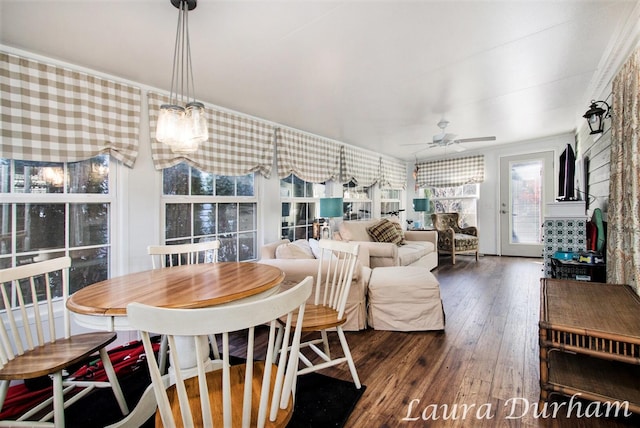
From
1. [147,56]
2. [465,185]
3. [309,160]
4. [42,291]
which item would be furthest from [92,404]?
[465,185]

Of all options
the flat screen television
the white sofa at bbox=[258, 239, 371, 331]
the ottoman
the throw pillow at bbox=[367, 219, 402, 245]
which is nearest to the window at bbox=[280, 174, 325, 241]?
the throw pillow at bbox=[367, 219, 402, 245]

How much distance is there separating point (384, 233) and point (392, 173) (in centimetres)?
246

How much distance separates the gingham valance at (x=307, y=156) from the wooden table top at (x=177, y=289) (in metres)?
2.29

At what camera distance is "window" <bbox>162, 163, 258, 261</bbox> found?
288cm

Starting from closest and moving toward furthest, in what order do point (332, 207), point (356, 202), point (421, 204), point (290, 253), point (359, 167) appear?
point (290, 253), point (332, 207), point (359, 167), point (356, 202), point (421, 204)

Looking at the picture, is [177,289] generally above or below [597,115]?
below

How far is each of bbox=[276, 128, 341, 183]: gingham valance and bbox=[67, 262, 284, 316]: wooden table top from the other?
229 cm

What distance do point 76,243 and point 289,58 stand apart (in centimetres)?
222

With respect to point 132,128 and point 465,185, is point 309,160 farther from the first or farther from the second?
point 465,185

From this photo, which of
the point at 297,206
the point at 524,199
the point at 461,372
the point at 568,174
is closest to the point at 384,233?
the point at 297,206

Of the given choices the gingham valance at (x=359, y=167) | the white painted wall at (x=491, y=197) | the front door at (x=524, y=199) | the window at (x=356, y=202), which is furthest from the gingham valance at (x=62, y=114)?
the front door at (x=524, y=199)

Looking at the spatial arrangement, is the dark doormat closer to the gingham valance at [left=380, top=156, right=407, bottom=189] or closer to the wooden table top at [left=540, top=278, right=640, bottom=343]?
the wooden table top at [left=540, top=278, right=640, bottom=343]

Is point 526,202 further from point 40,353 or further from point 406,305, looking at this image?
point 40,353

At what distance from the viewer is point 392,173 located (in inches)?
263
